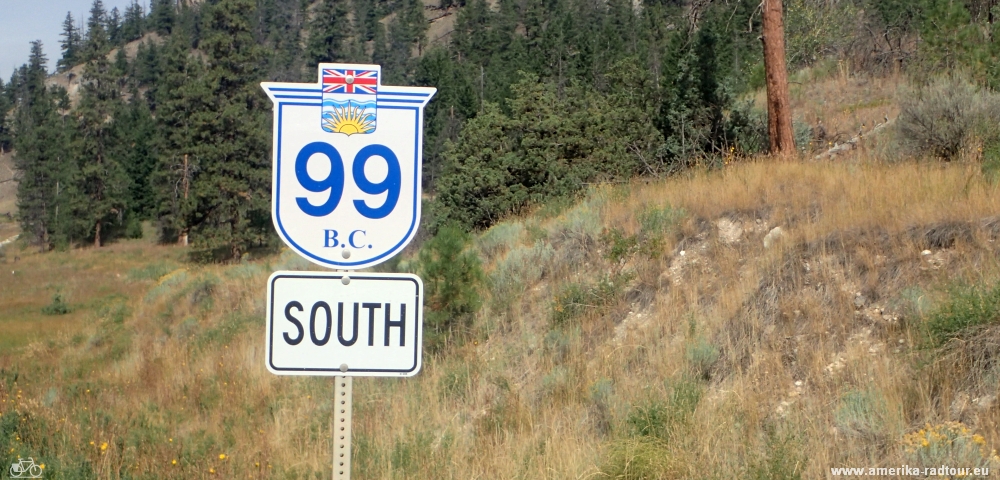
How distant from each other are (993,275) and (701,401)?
7.74 feet

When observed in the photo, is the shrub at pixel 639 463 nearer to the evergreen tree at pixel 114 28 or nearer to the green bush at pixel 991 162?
the green bush at pixel 991 162

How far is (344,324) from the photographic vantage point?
3.30m

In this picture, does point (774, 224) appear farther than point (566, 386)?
Yes

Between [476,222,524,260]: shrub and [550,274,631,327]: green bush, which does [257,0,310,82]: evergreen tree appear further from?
[550,274,631,327]: green bush

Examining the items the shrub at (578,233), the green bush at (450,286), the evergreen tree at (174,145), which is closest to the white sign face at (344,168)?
the green bush at (450,286)

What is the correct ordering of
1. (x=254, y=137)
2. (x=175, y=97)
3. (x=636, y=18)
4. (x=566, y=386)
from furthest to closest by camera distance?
(x=636, y=18) < (x=175, y=97) < (x=254, y=137) < (x=566, y=386)

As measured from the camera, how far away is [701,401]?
18.3 ft

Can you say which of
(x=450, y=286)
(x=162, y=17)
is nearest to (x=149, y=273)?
(x=450, y=286)

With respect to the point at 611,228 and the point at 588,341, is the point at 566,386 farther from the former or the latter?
the point at 611,228

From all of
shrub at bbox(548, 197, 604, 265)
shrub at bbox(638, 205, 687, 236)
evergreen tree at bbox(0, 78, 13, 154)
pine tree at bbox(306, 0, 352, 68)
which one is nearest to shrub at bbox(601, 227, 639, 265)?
shrub at bbox(638, 205, 687, 236)

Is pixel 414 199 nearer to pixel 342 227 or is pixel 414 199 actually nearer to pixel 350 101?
pixel 342 227

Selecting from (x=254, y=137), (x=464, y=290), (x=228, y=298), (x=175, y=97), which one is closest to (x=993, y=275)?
(x=464, y=290)

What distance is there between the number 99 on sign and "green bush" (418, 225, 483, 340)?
6.22 metres

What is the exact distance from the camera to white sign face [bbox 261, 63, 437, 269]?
10.8 feet
